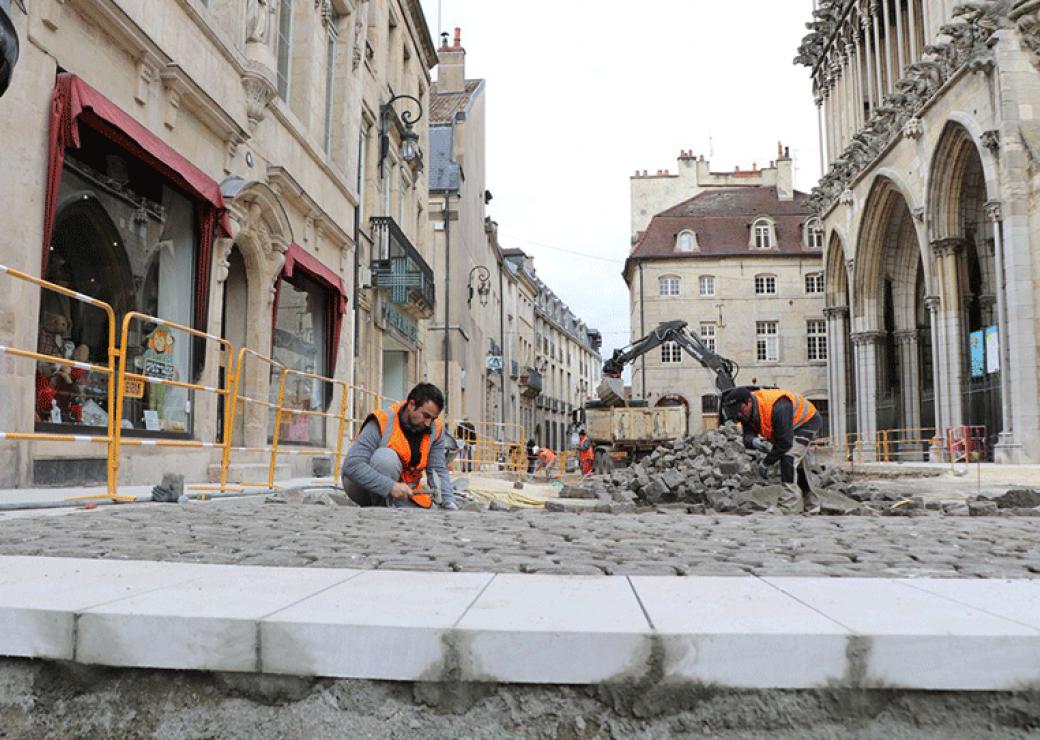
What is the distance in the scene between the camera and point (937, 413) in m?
24.3

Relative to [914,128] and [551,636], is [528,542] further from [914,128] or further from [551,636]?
[914,128]

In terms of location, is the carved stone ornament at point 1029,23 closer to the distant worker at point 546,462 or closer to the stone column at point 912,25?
the stone column at point 912,25

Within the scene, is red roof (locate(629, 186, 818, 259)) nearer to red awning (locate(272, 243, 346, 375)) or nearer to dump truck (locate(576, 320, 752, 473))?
dump truck (locate(576, 320, 752, 473))

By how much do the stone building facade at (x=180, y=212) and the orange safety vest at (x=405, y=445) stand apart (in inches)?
70.3

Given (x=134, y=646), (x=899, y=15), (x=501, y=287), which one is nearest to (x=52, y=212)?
(x=134, y=646)

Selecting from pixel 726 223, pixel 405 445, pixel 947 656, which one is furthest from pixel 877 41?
pixel 947 656

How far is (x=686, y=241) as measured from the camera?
5062cm

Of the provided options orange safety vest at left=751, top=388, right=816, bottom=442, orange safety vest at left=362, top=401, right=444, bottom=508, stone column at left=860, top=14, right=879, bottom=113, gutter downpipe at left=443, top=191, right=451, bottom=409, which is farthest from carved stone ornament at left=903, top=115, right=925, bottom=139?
orange safety vest at left=362, top=401, right=444, bottom=508

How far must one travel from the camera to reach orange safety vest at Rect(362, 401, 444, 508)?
6.66 meters

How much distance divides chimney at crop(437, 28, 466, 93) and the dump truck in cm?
1605

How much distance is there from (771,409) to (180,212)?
24.4ft

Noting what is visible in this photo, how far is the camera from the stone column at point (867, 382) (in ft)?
104

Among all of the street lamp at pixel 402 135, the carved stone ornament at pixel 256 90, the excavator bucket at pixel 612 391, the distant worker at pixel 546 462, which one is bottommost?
the distant worker at pixel 546 462

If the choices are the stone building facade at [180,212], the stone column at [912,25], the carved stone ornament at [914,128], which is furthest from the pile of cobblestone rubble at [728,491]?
the stone column at [912,25]
